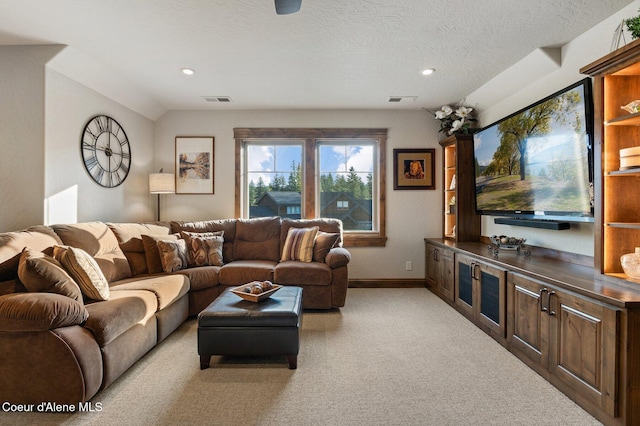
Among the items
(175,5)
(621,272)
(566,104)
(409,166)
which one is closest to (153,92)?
(175,5)

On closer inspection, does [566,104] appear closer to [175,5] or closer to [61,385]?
[175,5]

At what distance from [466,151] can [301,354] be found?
132 inches

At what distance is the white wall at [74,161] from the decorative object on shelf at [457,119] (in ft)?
13.9

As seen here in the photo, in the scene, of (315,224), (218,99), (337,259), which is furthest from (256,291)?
(218,99)

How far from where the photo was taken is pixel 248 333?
7.77ft

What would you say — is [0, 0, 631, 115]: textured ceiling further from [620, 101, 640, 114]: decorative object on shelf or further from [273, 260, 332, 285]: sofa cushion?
[273, 260, 332, 285]: sofa cushion

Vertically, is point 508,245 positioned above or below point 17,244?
below

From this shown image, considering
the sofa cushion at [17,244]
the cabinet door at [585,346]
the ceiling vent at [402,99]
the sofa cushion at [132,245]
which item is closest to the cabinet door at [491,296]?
the cabinet door at [585,346]

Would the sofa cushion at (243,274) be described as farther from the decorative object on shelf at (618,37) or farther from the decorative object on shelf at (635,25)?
the decorative object on shelf at (618,37)

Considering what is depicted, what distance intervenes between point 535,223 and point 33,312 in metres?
3.86

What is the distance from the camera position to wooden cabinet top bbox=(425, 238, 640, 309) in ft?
5.76

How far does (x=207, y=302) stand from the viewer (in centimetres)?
Result: 360

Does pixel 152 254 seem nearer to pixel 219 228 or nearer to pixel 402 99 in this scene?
pixel 219 228

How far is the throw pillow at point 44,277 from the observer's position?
203cm
